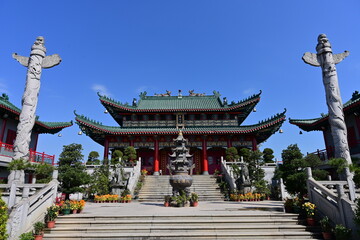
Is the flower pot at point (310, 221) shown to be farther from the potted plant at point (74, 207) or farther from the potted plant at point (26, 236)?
the potted plant at point (26, 236)

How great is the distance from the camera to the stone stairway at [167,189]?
51.9 feet

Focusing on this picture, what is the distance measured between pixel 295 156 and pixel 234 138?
14810 mm

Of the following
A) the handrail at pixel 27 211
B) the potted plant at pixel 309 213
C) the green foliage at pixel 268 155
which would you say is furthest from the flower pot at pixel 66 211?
the green foliage at pixel 268 155

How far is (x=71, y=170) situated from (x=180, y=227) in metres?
9.39

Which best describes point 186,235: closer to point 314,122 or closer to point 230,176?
point 230,176

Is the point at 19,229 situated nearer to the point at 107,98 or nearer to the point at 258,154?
the point at 258,154

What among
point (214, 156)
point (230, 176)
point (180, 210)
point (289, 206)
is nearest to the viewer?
point (289, 206)

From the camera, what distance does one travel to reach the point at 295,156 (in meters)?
10.6

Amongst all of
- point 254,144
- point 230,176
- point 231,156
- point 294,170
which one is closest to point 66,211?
point 294,170

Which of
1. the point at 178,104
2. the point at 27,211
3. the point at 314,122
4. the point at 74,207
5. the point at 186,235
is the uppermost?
the point at 178,104

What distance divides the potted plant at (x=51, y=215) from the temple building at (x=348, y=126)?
18.5 m

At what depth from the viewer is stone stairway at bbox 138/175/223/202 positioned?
15.8m

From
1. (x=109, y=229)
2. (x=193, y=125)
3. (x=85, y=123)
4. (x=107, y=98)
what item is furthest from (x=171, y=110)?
(x=109, y=229)

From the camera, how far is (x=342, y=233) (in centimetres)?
552
